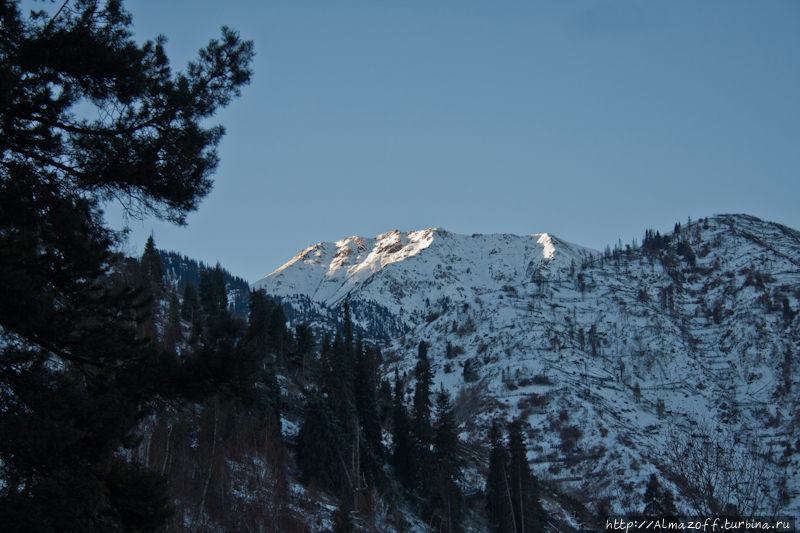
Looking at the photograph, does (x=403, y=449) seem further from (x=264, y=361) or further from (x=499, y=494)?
(x=264, y=361)

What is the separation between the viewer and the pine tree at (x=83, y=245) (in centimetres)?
798

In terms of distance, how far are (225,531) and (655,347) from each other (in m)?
171

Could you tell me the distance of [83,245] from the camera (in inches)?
389

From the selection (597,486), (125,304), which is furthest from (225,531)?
(597,486)

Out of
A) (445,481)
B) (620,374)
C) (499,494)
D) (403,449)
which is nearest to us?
(445,481)

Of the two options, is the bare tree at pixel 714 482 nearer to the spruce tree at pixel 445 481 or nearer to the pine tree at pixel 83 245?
the pine tree at pixel 83 245

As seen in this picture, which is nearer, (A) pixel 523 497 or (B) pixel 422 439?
(A) pixel 523 497

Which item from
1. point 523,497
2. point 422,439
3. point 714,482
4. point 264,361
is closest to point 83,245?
point 714,482

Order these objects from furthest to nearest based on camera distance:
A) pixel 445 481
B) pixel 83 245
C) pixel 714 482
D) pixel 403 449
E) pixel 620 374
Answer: pixel 620 374 → pixel 403 449 → pixel 445 481 → pixel 714 482 → pixel 83 245

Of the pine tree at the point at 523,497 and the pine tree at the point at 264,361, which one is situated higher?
the pine tree at the point at 264,361

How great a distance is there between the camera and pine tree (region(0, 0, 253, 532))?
798 cm

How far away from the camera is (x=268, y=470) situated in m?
27.9

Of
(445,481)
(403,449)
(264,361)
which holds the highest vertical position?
(264,361)

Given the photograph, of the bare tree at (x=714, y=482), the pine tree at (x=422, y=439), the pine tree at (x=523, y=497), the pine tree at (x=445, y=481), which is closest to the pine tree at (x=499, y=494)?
the pine tree at (x=523, y=497)
